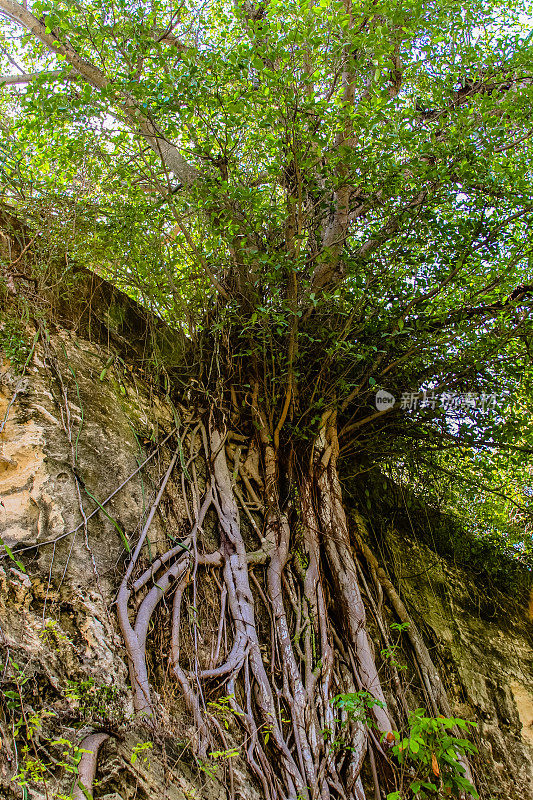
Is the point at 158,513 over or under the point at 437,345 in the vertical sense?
under

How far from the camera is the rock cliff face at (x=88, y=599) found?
1.59 m

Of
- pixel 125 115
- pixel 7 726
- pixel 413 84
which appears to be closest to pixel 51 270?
pixel 125 115

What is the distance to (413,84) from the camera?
3725mm

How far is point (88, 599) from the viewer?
199 centimetres

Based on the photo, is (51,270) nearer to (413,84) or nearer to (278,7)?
(278,7)

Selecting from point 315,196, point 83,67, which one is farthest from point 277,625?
point 83,67

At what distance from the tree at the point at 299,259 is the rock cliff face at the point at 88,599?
7.4 inches

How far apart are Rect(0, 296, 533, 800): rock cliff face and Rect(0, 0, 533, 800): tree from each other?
0.19 m

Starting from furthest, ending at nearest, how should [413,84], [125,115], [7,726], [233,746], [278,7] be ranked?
[413,84] → [125,115] → [278,7] → [233,746] → [7,726]

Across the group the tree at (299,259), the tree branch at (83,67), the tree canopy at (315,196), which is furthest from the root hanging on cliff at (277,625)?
the tree branch at (83,67)

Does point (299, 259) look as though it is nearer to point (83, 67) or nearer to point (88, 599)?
point (88, 599)

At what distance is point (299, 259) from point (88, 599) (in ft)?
6.22

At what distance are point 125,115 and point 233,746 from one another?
10.9 feet

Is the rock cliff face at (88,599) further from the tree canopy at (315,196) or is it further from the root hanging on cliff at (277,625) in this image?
the tree canopy at (315,196)
